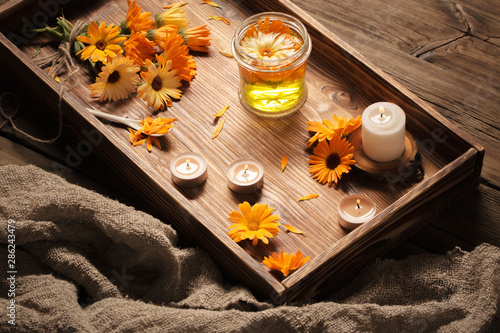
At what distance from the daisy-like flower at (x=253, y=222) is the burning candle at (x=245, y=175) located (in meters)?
0.05

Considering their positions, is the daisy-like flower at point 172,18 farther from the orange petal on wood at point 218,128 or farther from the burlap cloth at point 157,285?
the burlap cloth at point 157,285

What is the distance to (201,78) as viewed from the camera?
1.59m

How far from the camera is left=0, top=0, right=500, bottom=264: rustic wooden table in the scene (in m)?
1.42

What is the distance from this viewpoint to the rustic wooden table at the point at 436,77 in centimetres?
142

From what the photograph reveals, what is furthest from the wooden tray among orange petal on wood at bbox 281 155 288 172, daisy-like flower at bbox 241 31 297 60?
daisy-like flower at bbox 241 31 297 60

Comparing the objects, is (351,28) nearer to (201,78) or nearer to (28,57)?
(201,78)

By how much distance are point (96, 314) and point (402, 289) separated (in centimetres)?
58

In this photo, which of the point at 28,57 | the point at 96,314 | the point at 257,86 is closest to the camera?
the point at 96,314

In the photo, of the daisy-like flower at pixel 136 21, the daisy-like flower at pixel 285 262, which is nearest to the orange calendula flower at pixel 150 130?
the daisy-like flower at pixel 136 21

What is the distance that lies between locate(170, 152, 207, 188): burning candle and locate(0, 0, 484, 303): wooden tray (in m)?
0.02

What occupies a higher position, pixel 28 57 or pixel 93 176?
pixel 28 57

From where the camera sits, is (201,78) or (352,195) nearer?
(352,195)

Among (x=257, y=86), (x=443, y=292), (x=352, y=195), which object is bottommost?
(x=443, y=292)

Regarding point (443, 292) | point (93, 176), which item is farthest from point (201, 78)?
point (443, 292)
